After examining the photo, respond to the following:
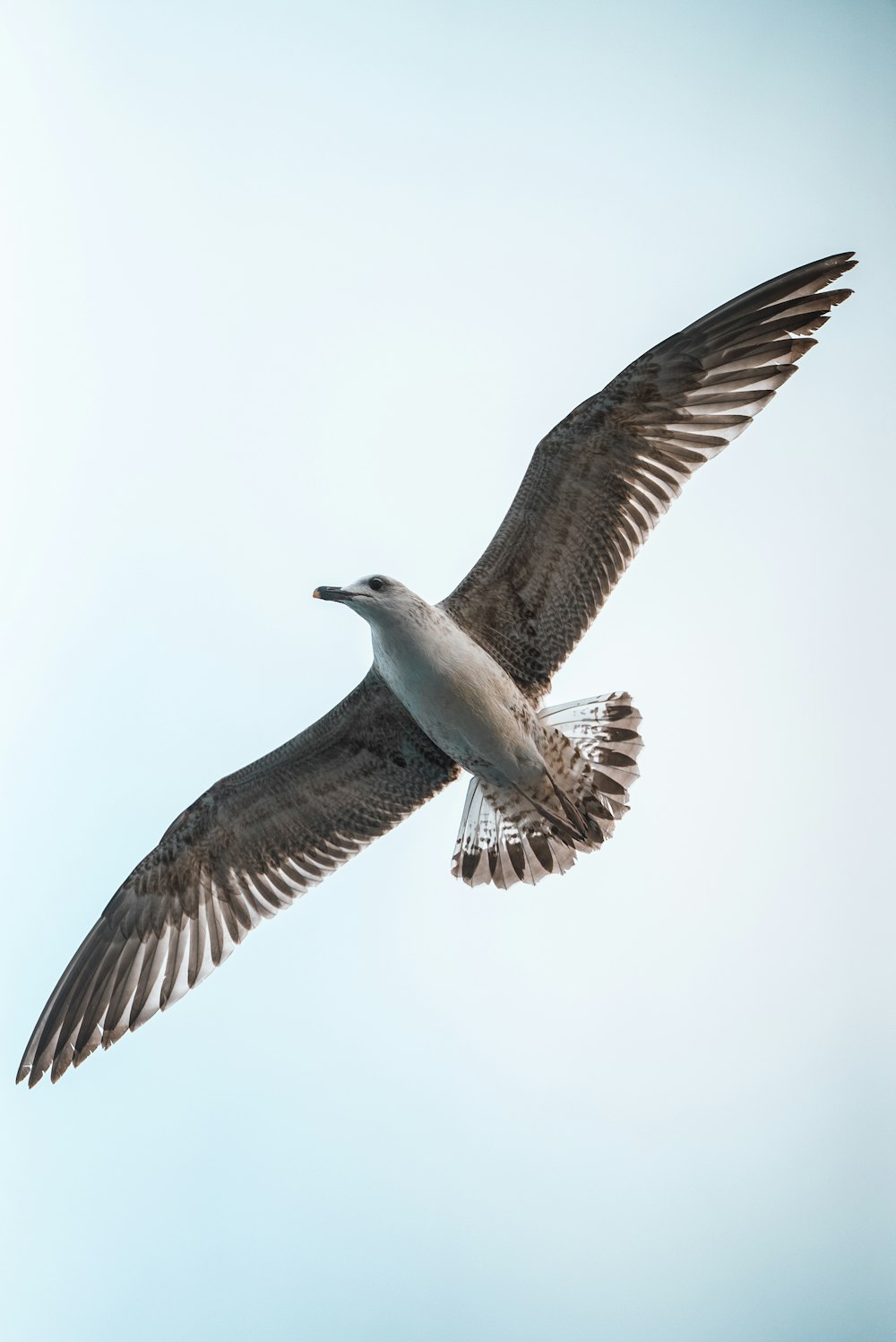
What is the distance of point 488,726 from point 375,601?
1.93ft

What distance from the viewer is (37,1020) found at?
507cm

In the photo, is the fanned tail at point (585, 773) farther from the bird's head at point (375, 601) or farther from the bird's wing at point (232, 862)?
the bird's head at point (375, 601)

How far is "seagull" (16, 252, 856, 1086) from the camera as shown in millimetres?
4586

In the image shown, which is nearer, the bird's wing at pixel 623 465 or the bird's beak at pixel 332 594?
the bird's beak at pixel 332 594

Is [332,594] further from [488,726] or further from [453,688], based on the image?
[488,726]

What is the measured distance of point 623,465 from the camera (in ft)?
15.6

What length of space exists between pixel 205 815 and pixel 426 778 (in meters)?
0.88

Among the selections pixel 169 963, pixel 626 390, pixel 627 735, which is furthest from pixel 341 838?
pixel 626 390

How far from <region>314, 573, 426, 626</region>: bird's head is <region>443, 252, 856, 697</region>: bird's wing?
34cm

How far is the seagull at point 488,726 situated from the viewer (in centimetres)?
459

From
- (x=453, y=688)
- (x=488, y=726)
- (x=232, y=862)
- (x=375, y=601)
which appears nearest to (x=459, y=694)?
(x=453, y=688)

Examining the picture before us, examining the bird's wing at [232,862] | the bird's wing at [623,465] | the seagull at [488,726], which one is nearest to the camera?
the seagull at [488,726]

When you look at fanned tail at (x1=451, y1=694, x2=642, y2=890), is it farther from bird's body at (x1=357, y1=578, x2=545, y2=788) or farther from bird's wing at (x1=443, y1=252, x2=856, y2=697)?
bird's wing at (x1=443, y1=252, x2=856, y2=697)

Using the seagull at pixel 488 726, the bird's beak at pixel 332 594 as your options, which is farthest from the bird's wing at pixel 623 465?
the bird's beak at pixel 332 594
